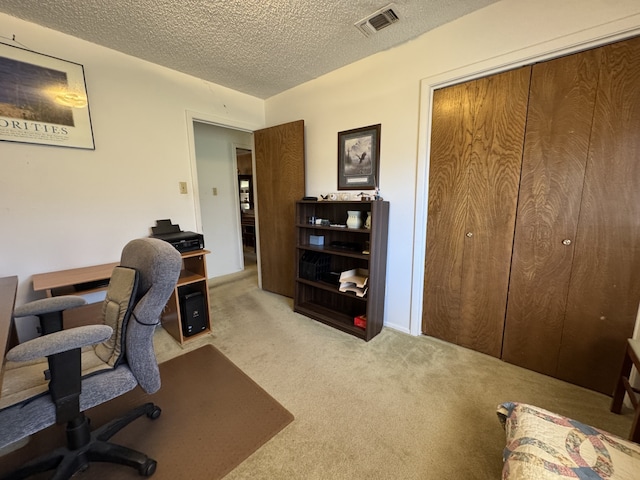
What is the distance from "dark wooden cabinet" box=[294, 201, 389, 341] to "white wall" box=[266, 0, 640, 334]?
19 centimetres

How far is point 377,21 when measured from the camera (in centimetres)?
184

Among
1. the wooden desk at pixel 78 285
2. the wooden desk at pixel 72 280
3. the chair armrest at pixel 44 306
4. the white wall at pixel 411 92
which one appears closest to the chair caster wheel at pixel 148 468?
the chair armrest at pixel 44 306

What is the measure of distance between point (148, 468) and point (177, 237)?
1600 millimetres

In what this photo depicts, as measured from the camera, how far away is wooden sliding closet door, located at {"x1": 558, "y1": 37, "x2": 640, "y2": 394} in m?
1.44

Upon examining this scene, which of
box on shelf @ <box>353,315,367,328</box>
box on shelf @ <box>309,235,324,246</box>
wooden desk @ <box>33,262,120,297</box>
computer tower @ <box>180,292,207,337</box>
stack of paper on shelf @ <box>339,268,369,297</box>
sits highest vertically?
box on shelf @ <box>309,235,324,246</box>

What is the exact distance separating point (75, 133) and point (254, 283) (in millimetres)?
2486

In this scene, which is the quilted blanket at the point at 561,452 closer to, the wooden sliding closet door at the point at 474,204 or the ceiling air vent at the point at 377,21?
the wooden sliding closet door at the point at 474,204

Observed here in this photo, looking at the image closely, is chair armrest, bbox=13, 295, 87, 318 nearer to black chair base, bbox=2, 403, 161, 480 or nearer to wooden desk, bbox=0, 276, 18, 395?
wooden desk, bbox=0, 276, 18, 395

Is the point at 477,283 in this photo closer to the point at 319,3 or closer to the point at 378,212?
the point at 378,212

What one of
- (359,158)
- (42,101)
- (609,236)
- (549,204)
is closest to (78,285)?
(42,101)

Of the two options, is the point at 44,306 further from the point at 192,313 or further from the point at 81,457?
the point at 192,313

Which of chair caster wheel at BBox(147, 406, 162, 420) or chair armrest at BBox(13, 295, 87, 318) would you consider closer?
chair armrest at BBox(13, 295, 87, 318)

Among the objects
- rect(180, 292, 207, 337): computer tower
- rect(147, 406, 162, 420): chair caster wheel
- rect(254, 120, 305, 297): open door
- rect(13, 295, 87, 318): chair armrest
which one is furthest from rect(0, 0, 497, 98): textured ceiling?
rect(147, 406, 162, 420): chair caster wheel

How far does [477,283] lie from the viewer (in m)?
2.02
